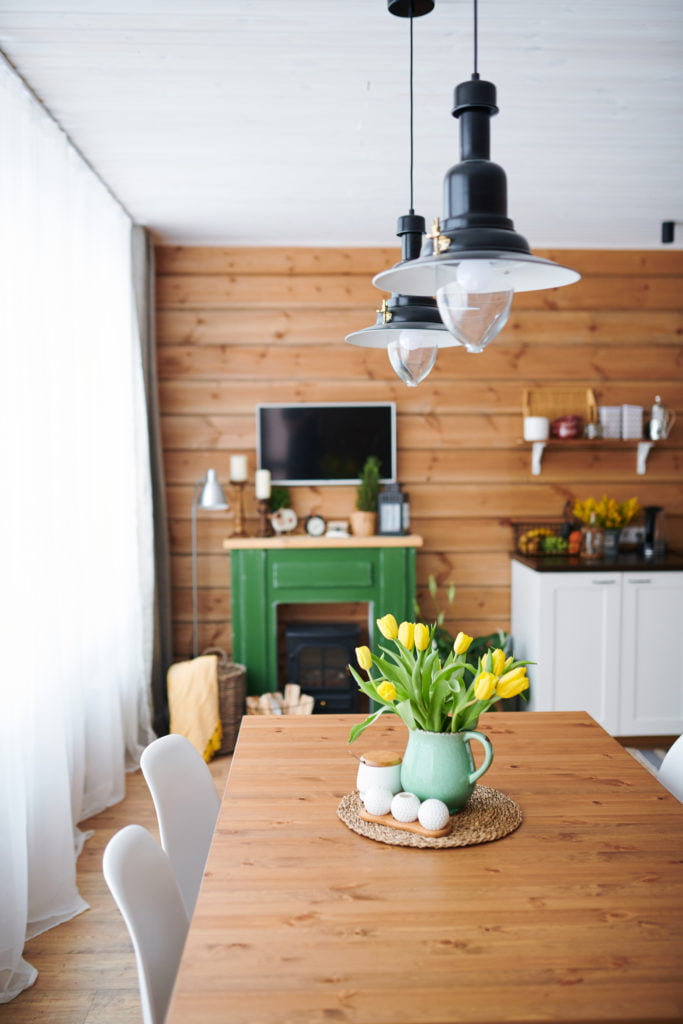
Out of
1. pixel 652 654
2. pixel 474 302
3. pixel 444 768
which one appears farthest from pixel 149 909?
pixel 652 654

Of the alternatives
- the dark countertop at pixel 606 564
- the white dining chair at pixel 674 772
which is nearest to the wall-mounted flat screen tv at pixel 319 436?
the dark countertop at pixel 606 564

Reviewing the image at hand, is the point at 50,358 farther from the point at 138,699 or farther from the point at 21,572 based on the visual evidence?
the point at 138,699

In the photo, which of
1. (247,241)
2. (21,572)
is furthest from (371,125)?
(21,572)

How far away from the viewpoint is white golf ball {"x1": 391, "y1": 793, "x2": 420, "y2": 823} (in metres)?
1.68

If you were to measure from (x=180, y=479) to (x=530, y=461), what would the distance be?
202 centimetres

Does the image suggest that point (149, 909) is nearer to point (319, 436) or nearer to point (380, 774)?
point (380, 774)

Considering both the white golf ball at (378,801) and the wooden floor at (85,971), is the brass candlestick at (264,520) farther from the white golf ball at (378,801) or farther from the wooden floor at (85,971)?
the white golf ball at (378,801)

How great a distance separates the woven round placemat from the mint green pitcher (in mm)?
52

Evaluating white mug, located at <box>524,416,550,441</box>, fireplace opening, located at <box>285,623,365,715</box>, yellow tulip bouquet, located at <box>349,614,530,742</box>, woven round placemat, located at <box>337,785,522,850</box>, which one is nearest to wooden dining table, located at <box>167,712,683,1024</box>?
woven round placemat, located at <box>337,785,522,850</box>

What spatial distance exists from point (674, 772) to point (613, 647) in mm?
2121

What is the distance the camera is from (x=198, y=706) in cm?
409

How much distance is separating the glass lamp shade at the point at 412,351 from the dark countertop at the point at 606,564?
2538mm

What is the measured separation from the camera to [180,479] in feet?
15.2

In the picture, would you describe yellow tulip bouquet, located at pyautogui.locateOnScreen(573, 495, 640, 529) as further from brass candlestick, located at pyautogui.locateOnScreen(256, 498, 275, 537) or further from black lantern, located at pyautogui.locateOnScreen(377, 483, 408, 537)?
brass candlestick, located at pyautogui.locateOnScreen(256, 498, 275, 537)
